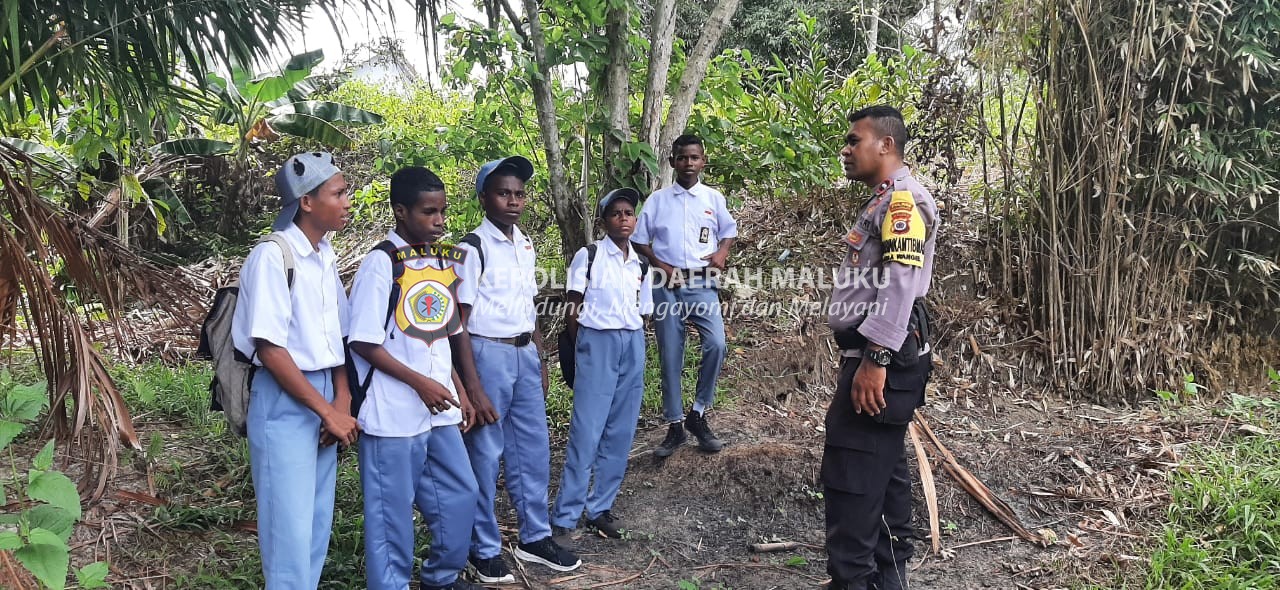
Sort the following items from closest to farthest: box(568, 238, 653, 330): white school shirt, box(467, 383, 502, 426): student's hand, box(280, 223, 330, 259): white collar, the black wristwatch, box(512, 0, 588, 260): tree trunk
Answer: box(280, 223, 330, 259): white collar < the black wristwatch < box(467, 383, 502, 426): student's hand < box(568, 238, 653, 330): white school shirt < box(512, 0, 588, 260): tree trunk

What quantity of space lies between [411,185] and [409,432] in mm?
822

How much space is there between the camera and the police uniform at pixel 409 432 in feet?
8.87

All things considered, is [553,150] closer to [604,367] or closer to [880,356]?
[604,367]

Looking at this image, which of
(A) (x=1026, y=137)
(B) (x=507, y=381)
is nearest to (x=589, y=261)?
(B) (x=507, y=381)

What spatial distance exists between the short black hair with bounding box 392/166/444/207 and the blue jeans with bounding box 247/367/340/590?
647 mm

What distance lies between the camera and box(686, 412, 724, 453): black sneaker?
4.55 m

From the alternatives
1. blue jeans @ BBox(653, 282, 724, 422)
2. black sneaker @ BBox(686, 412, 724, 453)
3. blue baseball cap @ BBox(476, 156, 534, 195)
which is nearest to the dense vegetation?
blue jeans @ BBox(653, 282, 724, 422)

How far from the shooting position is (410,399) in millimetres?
2732

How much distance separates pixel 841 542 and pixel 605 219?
1.68m

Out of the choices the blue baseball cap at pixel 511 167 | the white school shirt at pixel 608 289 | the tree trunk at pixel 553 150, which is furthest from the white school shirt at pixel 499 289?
the tree trunk at pixel 553 150

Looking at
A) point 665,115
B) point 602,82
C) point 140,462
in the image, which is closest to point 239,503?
point 140,462

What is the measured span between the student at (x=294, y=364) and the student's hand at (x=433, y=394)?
236mm

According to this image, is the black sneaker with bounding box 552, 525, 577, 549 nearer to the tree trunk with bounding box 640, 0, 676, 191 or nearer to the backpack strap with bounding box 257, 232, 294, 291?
the backpack strap with bounding box 257, 232, 294, 291

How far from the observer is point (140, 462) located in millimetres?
4023
